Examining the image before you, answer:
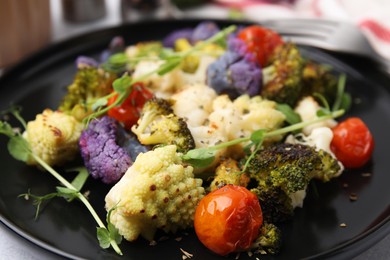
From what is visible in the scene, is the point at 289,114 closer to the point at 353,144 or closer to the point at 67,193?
the point at 353,144

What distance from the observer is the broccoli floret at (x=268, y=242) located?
6.30 ft

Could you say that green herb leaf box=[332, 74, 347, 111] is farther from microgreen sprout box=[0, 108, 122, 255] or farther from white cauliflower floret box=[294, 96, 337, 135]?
microgreen sprout box=[0, 108, 122, 255]

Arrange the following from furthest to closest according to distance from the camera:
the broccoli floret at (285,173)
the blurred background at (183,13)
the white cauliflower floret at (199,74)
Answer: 1. the blurred background at (183,13)
2. the white cauliflower floret at (199,74)
3. the broccoli floret at (285,173)

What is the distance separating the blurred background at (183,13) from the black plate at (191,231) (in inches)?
21.7

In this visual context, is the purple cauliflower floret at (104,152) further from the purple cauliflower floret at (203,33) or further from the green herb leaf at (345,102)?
the green herb leaf at (345,102)

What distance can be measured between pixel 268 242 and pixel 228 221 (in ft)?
0.53

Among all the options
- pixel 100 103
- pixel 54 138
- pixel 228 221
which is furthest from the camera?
pixel 100 103

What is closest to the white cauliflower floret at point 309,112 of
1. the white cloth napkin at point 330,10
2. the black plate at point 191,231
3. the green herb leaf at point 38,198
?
the black plate at point 191,231

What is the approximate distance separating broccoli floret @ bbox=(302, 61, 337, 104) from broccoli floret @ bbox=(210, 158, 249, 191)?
2.29 feet

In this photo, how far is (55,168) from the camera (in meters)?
2.36

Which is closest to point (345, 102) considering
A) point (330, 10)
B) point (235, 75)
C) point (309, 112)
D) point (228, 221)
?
point (309, 112)

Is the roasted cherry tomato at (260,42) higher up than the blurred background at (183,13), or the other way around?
the roasted cherry tomato at (260,42)

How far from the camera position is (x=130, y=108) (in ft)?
7.98

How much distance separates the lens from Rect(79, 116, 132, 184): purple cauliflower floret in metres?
2.18
